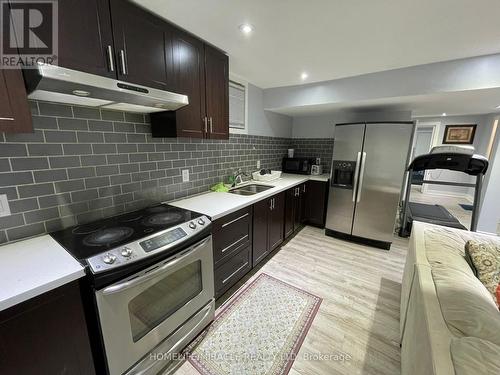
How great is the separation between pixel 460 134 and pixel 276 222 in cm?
565

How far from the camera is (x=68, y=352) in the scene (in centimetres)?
91

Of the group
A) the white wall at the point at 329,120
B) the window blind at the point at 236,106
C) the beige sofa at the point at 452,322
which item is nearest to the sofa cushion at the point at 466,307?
the beige sofa at the point at 452,322

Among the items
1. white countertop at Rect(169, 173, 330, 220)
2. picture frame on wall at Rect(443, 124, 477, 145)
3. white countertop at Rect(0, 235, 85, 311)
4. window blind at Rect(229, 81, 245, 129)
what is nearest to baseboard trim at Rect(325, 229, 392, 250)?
white countertop at Rect(169, 173, 330, 220)

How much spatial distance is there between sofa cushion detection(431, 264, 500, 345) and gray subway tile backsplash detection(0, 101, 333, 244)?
201 centimetres

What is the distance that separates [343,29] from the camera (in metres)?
1.54

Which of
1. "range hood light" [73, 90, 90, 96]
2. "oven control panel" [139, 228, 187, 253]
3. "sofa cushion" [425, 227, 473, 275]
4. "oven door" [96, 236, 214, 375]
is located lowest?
"oven door" [96, 236, 214, 375]

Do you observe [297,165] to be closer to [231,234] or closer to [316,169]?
[316,169]

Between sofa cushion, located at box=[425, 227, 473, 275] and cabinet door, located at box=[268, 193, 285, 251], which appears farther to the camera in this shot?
cabinet door, located at box=[268, 193, 285, 251]

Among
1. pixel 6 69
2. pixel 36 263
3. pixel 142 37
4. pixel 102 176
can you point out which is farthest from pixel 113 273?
pixel 142 37

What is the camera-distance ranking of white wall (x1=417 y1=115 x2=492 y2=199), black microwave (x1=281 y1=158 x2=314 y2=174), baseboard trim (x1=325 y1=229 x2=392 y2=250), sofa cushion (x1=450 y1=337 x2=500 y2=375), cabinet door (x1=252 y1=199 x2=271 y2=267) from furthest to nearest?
white wall (x1=417 y1=115 x2=492 y2=199) → black microwave (x1=281 y1=158 x2=314 y2=174) → baseboard trim (x1=325 y1=229 x2=392 y2=250) → cabinet door (x1=252 y1=199 x2=271 y2=267) → sofa cushion (x1=450 y1=337 x2=500 y2=375)

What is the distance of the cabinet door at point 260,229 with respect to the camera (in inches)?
85.1

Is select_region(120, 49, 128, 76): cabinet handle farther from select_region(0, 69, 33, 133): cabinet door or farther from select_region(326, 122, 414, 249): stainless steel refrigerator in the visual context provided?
select_region(326, 122, 414, 249): stainless steel refrigerator

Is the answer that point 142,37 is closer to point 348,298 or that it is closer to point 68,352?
point 68,352

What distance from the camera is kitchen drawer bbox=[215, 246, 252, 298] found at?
69.6 inches
